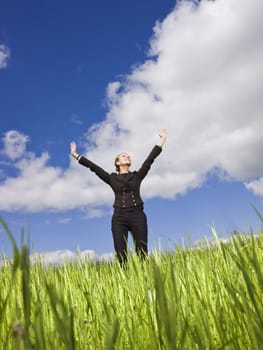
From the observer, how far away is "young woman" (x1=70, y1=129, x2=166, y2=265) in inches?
283

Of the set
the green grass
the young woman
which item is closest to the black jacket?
the young woman

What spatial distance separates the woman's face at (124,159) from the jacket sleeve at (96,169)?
317mm

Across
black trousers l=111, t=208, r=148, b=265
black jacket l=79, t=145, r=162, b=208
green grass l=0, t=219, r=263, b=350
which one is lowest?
green grass l=0, t=219, r=263, b=350

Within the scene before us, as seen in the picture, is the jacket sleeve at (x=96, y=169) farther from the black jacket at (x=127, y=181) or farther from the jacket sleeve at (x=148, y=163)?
the jacket sleeve at (x=148, y=163)

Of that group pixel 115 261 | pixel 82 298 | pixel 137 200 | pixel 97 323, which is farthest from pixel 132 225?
pixel 97 323

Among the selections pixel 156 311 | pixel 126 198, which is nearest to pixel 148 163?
pixel 126 198

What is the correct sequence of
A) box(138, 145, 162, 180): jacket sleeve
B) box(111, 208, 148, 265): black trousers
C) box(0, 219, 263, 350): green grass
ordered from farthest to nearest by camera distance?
box(138, 145, 162, 180): jacket sleeve → box(111, 208, 148, 265): black trousers → box(0, 219, 263, 350): green grass

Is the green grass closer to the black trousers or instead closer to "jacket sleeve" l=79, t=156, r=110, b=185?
the black trousers

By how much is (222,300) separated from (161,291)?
1.39 metres

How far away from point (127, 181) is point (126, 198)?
1.04ft

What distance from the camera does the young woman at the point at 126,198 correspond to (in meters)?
7.18

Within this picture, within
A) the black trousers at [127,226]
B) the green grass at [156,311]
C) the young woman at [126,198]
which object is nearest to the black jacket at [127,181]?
the young woman at [126,198]

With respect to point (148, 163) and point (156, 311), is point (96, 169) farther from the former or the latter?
point (156, 311)

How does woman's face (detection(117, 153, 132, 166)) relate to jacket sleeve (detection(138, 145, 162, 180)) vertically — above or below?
above
